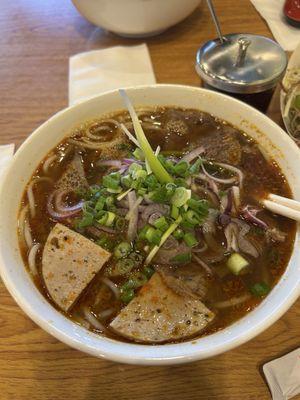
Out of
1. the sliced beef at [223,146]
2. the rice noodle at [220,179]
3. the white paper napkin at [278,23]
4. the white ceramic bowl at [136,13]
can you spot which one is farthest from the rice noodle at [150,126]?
the white paper napkin at [278,23]

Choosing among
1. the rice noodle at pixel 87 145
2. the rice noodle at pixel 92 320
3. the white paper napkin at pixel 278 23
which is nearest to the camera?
the rice noodle at pixel 92 320

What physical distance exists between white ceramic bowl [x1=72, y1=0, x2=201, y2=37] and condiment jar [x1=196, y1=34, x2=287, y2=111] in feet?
1.49

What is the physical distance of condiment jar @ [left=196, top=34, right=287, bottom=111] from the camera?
5.35ft

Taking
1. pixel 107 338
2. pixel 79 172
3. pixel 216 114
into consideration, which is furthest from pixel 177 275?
pixel 216 114

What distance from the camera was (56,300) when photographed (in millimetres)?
1161

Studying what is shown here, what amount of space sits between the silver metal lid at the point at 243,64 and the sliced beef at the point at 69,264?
939 millimetres

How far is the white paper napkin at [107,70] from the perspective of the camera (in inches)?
81.4

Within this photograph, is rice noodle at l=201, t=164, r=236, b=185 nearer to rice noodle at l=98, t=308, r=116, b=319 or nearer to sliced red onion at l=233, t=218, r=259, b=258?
sliced red onion at l=233, t=218, r=259, b=258

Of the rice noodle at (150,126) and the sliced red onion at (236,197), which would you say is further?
the rice noodle at (150,126)

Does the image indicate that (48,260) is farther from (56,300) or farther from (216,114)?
(216,114)

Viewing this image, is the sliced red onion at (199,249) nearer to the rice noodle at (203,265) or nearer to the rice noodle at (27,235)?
the rice noodle at (203,265)

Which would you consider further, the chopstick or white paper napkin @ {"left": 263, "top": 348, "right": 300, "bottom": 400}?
the chopstick

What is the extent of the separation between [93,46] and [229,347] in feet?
6.53

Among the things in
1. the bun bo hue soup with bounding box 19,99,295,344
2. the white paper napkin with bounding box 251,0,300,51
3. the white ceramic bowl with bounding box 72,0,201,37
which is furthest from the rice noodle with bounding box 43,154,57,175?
the white paper napkin with bounding box 251,0,300,51
